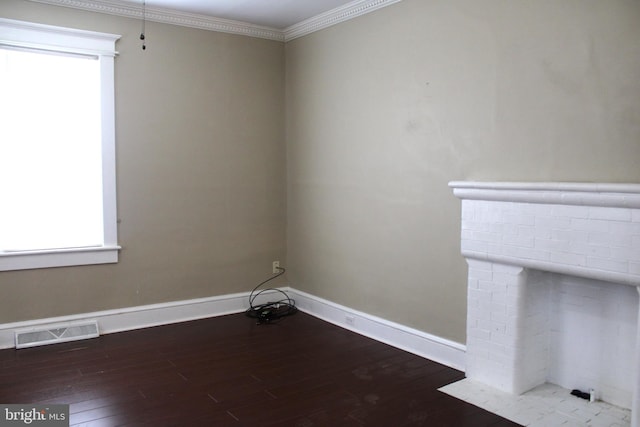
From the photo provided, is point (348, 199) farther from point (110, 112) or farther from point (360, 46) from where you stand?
point (110, 112)

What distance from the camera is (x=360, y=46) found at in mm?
4047

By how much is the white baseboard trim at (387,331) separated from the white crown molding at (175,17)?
2.51m

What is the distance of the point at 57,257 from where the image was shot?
3.92m

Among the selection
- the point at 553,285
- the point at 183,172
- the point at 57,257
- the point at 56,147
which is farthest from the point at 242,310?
the point at 553,285

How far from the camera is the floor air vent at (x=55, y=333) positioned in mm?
3760

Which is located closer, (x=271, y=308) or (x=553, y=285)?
(x=553, y=285)

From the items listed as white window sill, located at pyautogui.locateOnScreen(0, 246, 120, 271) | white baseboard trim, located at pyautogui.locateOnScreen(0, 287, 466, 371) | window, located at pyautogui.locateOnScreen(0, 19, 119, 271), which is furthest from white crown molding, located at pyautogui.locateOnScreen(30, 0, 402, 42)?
white baseboard trim, located at pyautogui.locateOnScreen(0, 287, 466, 371)

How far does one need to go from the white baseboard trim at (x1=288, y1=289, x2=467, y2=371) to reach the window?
179cm

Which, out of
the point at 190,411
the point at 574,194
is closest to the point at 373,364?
the point at 190,411

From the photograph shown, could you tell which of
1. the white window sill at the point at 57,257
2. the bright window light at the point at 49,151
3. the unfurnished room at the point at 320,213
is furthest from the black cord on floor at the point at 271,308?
the bright window light at the point at 49,151

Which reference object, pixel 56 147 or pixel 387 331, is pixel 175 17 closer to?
pixel 56 147

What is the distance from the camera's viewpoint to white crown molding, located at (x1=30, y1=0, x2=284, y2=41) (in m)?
3.94

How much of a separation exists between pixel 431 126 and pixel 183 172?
221cm

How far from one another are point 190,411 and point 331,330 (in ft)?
5.44
